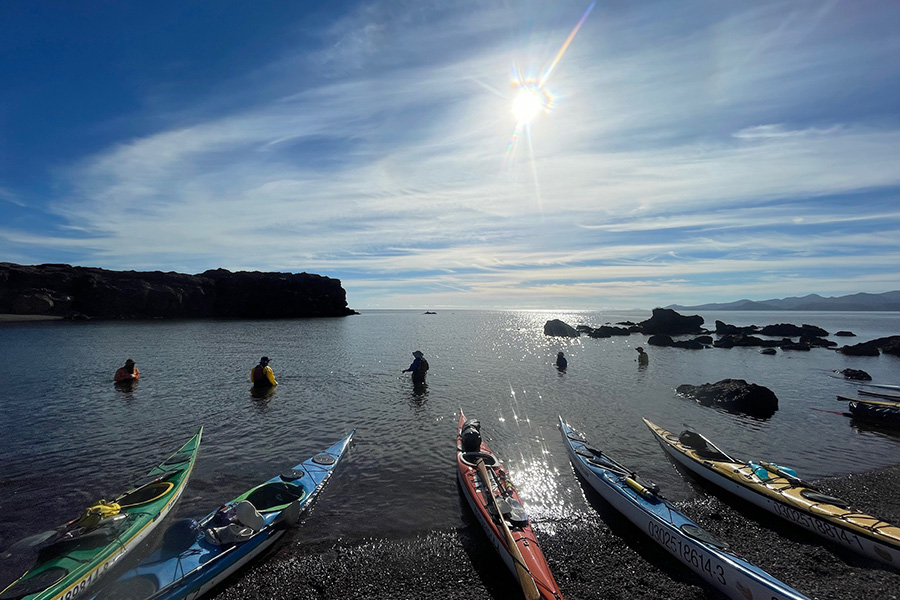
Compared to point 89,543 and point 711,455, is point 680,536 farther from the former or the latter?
point 89,543

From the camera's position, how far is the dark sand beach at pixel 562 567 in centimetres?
823

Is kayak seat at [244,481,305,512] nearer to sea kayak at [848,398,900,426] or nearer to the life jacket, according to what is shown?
the life jacket

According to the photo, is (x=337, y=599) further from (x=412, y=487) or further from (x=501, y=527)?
(x=412, y=487)

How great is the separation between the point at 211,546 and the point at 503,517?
264 inches

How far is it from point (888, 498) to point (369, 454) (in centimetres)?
1805

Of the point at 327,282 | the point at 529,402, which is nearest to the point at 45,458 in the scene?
the point at 529,402

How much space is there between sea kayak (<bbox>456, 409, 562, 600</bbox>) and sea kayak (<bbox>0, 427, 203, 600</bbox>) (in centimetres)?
849

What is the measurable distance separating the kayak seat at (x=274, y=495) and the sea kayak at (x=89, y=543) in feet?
8.13

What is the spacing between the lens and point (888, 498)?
12672mm

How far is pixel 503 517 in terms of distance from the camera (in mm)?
9625

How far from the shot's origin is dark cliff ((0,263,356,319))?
320 feet

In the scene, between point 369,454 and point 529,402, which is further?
point 529,402

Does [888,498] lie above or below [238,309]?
below

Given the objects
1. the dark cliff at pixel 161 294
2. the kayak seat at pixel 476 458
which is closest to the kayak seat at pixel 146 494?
the kayak seat at pixel 476 458
